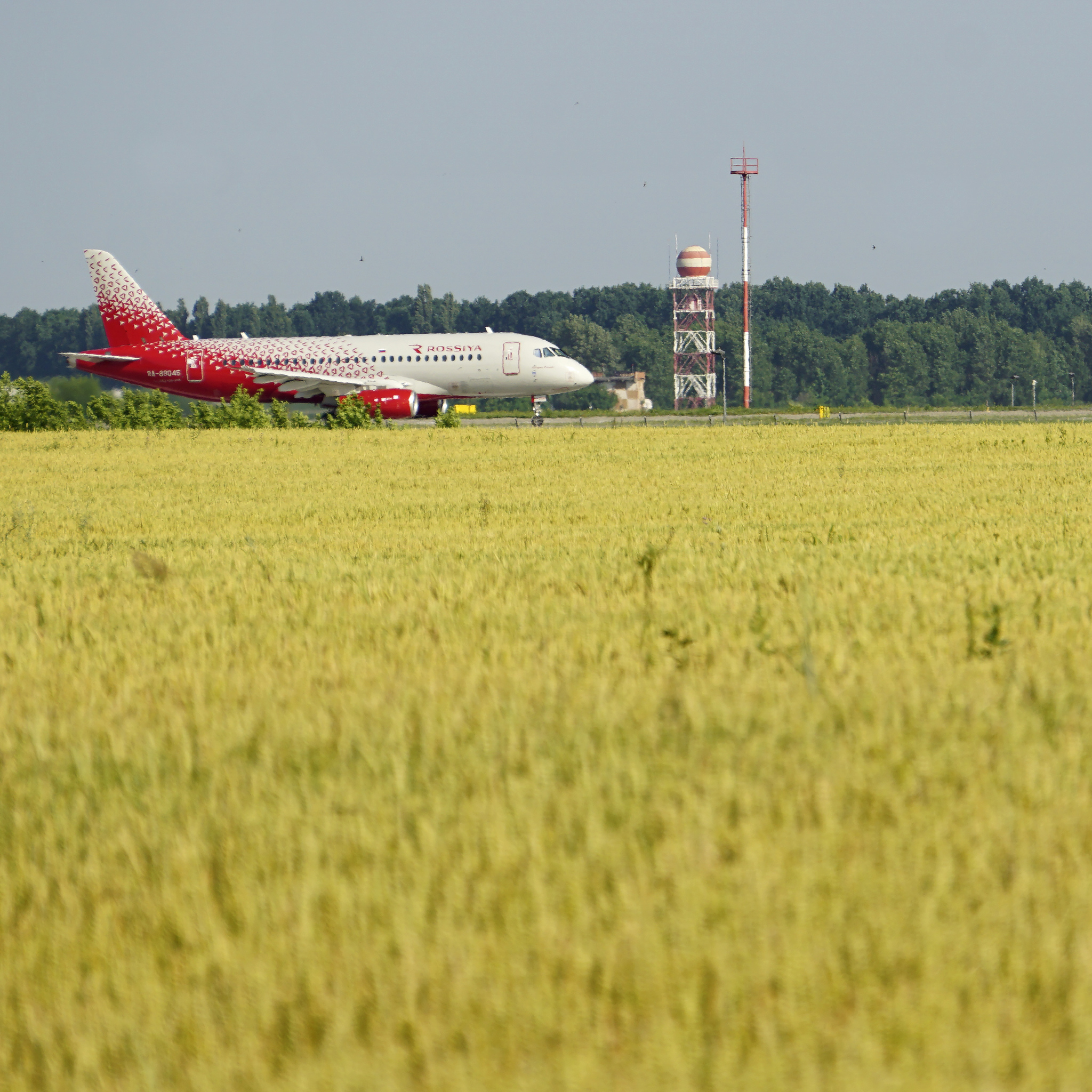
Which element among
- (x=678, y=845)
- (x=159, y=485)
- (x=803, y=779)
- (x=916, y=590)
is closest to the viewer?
(x=678, y=845)

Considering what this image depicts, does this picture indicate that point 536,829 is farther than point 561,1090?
Yes

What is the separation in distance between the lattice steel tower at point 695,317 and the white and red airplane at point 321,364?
8677cm

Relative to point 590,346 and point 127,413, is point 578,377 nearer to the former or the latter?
point 127,413

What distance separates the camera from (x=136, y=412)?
56.1 metres

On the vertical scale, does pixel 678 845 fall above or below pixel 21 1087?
above

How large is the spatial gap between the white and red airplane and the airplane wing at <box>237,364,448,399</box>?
2.2 inches

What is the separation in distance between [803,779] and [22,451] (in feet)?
124

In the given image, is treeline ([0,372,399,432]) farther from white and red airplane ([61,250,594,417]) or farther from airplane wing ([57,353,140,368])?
airplane wing ([57,353,140,368])

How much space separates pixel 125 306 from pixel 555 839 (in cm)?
6659

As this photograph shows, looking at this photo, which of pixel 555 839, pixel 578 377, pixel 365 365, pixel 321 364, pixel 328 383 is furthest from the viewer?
pixel 321 364

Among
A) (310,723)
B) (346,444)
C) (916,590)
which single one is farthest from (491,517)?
(346,444)

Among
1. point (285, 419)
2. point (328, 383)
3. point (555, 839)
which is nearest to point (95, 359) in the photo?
point (328, 383)

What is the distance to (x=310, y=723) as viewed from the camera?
16.4 ft

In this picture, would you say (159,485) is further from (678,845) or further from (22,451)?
(678,845)
